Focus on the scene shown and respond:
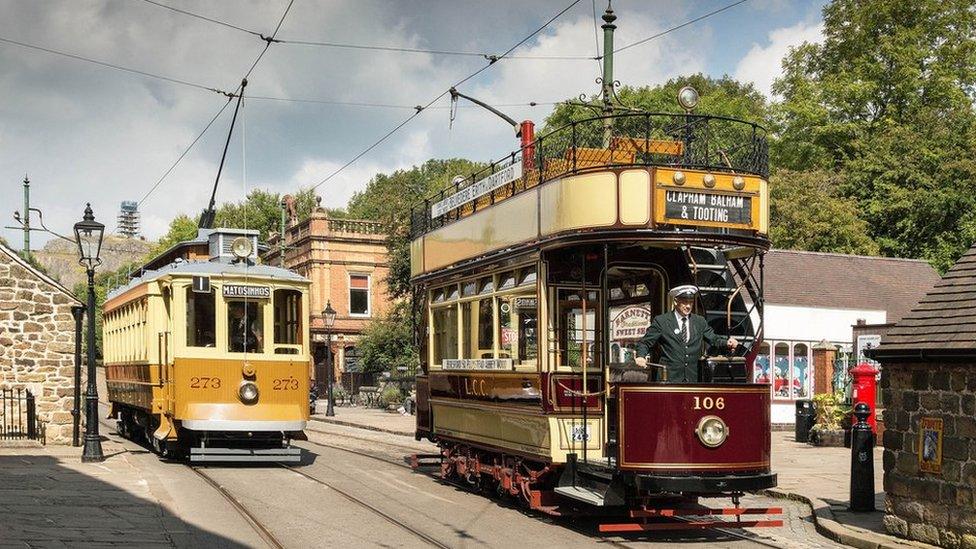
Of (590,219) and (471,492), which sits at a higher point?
(590,219)

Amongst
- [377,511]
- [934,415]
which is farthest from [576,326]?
[934,415]

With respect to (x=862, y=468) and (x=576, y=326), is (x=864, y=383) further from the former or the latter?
(x=576, y=326)

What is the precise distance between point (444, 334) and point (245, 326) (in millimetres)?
3886

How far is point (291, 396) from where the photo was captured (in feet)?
60.6

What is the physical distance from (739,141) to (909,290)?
901 inches

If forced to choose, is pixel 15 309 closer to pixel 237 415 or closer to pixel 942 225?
pixel 237 415

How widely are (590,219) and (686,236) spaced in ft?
3.18

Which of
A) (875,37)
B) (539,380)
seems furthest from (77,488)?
(875,37)

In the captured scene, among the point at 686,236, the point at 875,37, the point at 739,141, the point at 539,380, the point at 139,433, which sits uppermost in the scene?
the point at 875,37

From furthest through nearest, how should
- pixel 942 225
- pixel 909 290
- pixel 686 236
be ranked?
pixel 942 225, pixel 909 290, pixel 686 236

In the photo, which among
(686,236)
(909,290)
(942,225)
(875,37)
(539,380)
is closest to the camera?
(686,236)

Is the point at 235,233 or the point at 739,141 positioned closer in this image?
the point at 739,141

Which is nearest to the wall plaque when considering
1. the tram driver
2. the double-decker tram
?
the double-decker tram

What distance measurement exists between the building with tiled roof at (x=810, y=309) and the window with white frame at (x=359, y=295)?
27.9 meters
